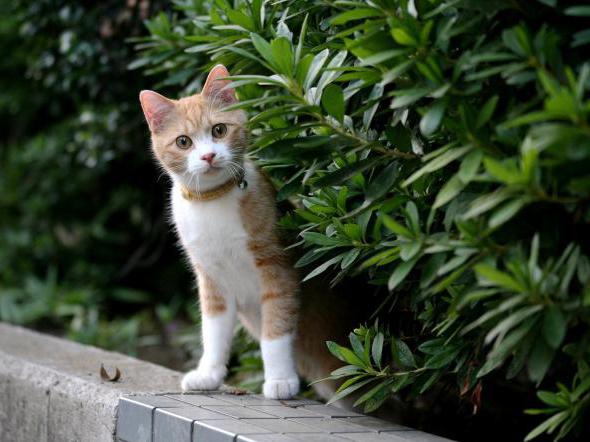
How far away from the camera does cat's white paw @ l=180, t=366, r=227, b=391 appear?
10.00ft

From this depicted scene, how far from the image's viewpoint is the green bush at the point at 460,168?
68.7 inches

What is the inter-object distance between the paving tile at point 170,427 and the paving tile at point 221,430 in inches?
1.5

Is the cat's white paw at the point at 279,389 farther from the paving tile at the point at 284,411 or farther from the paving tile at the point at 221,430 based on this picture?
the paving tile at the point at 221,430

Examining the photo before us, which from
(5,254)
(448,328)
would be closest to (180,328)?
(5,254)

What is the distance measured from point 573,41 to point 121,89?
11.6 feet

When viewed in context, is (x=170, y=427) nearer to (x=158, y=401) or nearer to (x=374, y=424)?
(x=158, y=401)

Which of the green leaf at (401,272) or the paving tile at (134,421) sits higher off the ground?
the green leaf at (401,272)

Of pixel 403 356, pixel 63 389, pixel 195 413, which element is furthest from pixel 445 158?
pixel 63 389

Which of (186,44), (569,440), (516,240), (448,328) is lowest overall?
(569,440)

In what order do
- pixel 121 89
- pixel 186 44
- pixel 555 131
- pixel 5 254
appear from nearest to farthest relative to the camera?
pixel 555 131, pixel 186 44, pixel 121 89, pixel 5 254

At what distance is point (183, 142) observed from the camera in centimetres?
314

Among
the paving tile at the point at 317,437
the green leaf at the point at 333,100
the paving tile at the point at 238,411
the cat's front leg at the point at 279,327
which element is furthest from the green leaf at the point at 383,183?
the cat's front leg at the point at 279,327

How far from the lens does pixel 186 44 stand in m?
3.51

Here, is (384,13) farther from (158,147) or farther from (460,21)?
(158,147)
